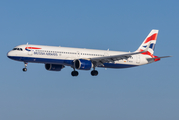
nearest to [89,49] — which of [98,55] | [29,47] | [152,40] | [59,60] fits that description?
[98,55]

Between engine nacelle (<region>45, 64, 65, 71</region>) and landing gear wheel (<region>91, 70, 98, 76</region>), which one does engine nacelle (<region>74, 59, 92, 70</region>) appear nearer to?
landing gear wheel (<region>91, 70, 98, 76</region>)

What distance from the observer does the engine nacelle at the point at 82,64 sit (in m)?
66.9

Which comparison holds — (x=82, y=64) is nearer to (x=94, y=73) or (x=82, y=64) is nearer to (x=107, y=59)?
(x=107, y=59)

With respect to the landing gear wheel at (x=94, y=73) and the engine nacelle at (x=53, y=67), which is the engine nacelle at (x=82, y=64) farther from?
the engine nacelle at (x=53, y=67)

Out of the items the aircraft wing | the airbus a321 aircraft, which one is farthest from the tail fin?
the aircraft wing

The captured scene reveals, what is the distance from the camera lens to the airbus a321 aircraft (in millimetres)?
64688

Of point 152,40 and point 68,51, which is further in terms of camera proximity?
point 152,40

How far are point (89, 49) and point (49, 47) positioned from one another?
888cm

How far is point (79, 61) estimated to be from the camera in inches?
2643

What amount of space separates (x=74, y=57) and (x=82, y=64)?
2360 mm

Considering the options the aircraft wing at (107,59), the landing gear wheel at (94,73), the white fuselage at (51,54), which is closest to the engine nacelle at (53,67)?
the white fuselage at (51,54)

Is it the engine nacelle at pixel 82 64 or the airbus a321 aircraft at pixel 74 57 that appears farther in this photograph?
the engine nacelle at pixel 82 64

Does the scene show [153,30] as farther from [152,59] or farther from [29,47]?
[29,47]

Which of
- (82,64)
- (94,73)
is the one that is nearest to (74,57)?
(82,64)
